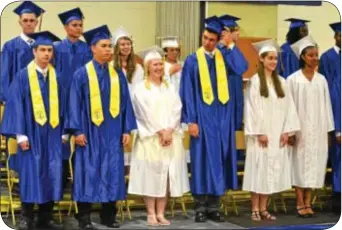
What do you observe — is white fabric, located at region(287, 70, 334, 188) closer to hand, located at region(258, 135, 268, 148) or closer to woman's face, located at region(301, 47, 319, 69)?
woman's face, located at region(301, 47, 319, 69)

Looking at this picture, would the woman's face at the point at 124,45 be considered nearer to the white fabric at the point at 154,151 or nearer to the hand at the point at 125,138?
the white fabric at the point at 154,151

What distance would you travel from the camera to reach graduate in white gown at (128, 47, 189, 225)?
5012 mm

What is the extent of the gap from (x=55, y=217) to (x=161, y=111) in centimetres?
121

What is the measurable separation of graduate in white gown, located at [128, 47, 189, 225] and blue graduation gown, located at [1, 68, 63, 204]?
0.62 m

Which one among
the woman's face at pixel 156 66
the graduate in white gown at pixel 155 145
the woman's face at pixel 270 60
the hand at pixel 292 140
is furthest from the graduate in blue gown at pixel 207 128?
the hand at pixel 292 140

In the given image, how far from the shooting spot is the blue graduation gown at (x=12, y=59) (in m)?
5.09

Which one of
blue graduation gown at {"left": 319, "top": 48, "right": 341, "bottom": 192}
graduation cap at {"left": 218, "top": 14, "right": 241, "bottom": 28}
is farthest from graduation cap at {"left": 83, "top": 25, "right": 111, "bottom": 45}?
blue graduation gown at {"left": 319, "top": 48, "right": 341, "bottom": 192}

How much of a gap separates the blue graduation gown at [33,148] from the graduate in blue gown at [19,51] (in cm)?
40

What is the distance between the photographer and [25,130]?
4.68 meters

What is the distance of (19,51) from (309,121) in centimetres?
244

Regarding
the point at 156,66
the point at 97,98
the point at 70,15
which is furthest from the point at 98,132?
the point at 70,15

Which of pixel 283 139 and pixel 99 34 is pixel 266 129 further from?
pixel 99 34

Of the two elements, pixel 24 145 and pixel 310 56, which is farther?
pixel 310 56

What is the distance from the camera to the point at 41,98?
4.70 meters
